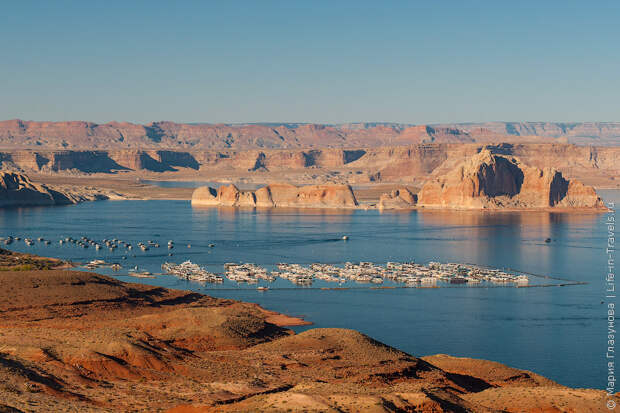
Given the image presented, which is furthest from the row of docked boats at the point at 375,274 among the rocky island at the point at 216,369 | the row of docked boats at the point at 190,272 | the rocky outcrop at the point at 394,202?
the rocky outcrop at the point at 394,202

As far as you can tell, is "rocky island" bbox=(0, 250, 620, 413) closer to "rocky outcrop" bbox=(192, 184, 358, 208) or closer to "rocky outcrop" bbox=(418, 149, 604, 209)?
"rocky outcrop" bbox=(192, 184, 358, 208)

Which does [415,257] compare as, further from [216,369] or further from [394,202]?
[394,202]

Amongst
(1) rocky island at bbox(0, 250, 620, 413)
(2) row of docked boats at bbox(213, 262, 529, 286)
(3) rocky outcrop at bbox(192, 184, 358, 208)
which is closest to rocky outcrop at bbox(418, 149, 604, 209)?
(3) rocky outcrop at bbox(192, 184, 358, 208)

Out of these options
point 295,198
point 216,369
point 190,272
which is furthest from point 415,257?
point 295,198

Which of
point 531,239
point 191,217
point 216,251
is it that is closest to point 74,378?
point 216,251

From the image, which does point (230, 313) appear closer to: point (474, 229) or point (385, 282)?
point (385, 282)

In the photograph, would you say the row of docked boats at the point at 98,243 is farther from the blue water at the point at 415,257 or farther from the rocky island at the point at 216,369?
the rocky island at the point at 216,369
